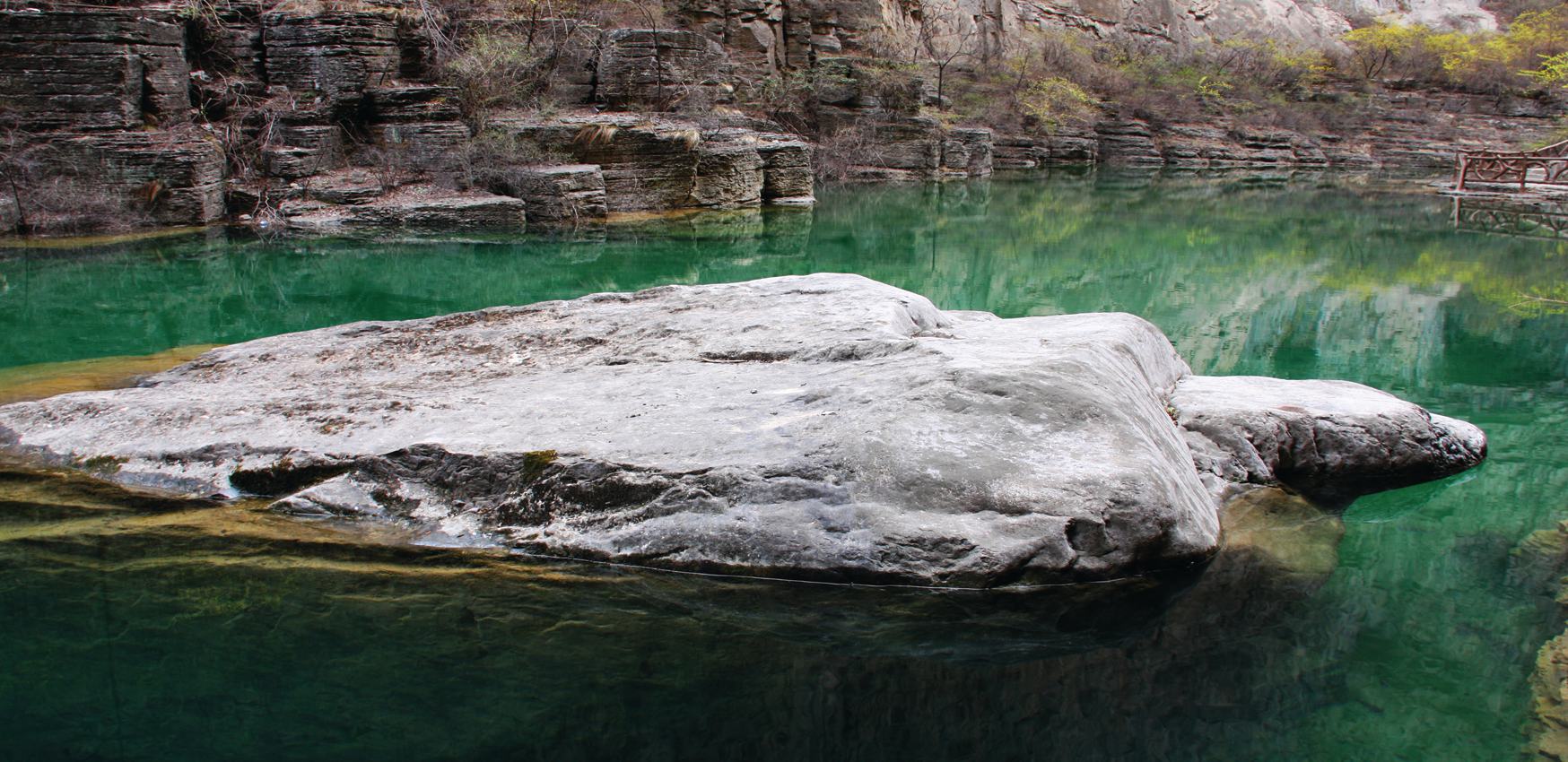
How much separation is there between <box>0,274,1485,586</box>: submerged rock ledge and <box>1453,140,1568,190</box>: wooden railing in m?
19.9

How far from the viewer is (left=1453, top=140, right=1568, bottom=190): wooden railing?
68.2ft

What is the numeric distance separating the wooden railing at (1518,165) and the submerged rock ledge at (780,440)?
1992 centimetres

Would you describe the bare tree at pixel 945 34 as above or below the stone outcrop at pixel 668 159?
Result: above

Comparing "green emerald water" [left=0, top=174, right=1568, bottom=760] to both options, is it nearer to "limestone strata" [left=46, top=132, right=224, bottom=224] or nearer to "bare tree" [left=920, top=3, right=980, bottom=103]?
"limestone strata" [left=46, top=132, right=224, bottom=224]

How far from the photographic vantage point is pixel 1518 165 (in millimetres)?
21844

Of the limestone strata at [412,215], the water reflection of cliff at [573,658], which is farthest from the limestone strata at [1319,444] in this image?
the limestone strata at [412,215]

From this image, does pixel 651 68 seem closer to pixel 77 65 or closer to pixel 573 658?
pixel 77 65

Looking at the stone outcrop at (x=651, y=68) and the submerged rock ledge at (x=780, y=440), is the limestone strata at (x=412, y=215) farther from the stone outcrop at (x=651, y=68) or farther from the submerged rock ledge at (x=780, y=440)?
the submerged rock ledge at (x=780, y=440)

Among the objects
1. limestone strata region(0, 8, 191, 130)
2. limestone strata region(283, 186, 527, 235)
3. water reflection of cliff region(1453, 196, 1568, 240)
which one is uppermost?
limestone strata region(0, 8, 191, 130)

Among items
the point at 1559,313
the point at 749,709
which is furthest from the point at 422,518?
the point at 1559,313

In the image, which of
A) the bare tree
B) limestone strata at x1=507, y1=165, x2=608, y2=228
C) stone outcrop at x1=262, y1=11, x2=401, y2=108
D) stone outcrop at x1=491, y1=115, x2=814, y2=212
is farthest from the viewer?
the bare tree

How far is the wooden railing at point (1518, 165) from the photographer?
2080 centimetres

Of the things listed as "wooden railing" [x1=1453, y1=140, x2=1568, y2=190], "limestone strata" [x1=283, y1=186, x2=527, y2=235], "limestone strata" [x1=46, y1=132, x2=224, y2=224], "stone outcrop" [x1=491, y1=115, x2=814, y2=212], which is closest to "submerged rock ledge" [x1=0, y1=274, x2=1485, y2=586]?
"limestone strata" [x1=283, y1=186, x2=527, y2=235]

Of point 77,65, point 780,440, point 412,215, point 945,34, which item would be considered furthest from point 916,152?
point 780,440
